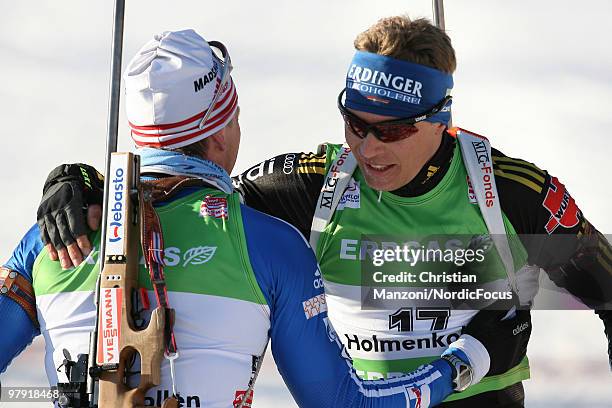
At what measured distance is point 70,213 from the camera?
9.79 ft

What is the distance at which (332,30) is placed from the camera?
1040 cm

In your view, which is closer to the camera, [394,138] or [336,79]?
[394,138]

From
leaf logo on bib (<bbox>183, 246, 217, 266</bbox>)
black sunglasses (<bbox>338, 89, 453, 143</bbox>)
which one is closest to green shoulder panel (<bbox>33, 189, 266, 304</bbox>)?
leaf logo on bib (<bbox>183, 246, 217, 266</bbox>)

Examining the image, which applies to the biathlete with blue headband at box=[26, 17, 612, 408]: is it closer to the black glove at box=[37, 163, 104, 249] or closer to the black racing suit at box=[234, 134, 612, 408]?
the black racing suit at box=[234, 134, 612, 408]

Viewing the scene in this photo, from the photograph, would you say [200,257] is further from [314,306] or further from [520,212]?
[520,212]

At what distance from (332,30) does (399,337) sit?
6.78m

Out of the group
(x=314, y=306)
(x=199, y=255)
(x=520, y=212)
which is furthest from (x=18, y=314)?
(x=520, y=212)

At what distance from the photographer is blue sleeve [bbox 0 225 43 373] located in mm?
2952

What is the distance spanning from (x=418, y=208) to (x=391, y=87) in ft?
1.70

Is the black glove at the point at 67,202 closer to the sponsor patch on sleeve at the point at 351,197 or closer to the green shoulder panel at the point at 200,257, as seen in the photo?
the green shoulder panel at the point at 200,257

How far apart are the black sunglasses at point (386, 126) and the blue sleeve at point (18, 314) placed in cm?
124

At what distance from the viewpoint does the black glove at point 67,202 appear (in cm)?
291

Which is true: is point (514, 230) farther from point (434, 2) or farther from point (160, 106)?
point (160, 106)

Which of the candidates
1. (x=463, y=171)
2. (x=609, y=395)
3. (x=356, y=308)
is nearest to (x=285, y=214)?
(x=356, y=308)
